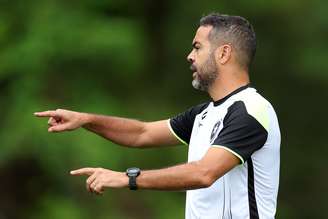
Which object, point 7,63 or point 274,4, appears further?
point 274,4

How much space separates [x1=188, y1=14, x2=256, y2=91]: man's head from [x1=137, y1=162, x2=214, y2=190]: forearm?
61 centimetres

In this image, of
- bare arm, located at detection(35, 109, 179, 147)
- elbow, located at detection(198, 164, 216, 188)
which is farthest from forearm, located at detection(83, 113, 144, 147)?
elbow, located at detection(198, 164, 216, 188)

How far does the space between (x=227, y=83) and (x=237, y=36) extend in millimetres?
229

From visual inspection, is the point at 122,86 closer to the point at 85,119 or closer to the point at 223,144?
the point at 85,119

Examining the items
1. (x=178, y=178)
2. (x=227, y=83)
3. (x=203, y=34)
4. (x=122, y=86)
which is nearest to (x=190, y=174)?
(x=178, y=178)

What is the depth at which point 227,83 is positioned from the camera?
16.0 ft

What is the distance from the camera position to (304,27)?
1096 centimetres

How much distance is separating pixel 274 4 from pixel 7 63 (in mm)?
2851

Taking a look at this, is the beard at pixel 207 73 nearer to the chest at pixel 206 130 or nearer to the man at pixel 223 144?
the man at pixel 223 144

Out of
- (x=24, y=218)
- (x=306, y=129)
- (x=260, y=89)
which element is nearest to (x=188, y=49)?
(x=260, y=89)

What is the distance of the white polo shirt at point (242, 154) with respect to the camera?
4.57 metres

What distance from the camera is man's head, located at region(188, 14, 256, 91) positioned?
4895 millimetres

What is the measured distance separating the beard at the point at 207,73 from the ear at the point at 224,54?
0.03 m

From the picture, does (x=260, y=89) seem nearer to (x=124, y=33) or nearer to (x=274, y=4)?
(x=274, y=4)
